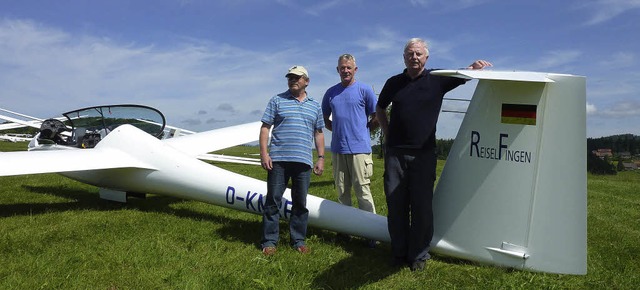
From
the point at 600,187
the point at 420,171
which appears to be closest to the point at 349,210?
the point at 420,171

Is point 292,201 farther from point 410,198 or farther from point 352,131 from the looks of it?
point 410,198

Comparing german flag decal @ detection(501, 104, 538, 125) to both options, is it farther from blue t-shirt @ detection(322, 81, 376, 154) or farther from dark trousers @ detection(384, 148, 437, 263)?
blue t-shirt @ detection(322, 81, 376, 154)

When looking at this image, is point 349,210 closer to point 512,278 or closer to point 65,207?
point 512,278

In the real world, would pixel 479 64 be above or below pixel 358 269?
above

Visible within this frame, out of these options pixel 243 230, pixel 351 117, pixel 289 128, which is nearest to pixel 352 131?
pixel 351 117

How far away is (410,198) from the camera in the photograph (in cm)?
383

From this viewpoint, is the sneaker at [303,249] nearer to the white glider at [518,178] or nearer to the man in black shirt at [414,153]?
the white glider at [518,178]

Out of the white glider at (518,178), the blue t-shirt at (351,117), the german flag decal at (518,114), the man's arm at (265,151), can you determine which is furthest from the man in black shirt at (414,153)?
the man's arm at (265,151)

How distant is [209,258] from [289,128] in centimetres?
151

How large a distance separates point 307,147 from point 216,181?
160 centimetres

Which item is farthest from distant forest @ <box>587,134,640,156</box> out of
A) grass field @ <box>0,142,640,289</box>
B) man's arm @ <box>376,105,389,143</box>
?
man's arm @ <box>376,105,389,143</box>

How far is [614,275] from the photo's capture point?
3789 mm

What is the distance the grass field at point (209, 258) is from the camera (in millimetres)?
3512

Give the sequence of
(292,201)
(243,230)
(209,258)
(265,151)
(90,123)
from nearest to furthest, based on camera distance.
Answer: (209,258) → (265,151) → (292,201) → (243,230) → (90,123)
